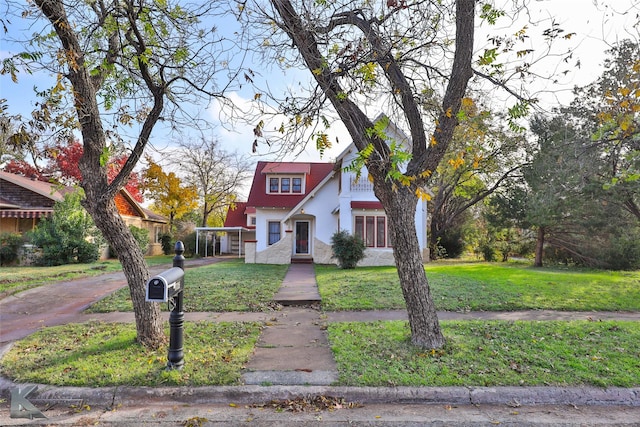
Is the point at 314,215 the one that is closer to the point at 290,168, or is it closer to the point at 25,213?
the point at 290,168

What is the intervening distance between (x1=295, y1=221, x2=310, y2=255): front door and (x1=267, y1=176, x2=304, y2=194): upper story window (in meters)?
2.20

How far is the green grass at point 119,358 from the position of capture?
4258 mm

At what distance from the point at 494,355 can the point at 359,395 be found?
2.17 m

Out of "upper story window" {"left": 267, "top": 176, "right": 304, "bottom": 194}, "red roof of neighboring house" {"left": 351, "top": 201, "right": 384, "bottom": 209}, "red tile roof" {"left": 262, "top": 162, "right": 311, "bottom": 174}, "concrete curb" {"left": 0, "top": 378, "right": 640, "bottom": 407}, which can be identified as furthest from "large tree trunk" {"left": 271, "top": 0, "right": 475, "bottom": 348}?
"upper story window" {"left": 267, "top": 176, "right": 304, "bottom": 194}

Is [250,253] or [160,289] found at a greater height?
[160,289]

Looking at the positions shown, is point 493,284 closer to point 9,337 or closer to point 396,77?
point 396,77

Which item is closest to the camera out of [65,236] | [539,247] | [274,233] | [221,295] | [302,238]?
[221,295]

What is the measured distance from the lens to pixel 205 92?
600 cm

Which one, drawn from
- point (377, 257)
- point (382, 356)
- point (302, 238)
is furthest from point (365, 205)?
point (382, 356)

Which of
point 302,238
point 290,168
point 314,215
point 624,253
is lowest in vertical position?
point 624,253

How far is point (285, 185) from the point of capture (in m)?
22.9

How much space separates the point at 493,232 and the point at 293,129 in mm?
19983

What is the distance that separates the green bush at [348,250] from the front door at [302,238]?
5.96 meters

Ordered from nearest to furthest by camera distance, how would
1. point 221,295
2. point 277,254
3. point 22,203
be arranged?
1. point 221,295
2. point 277,254
3. point 22,203
